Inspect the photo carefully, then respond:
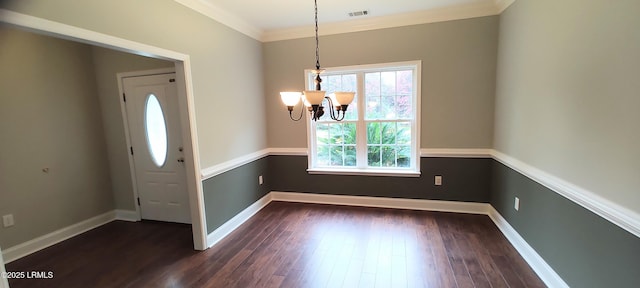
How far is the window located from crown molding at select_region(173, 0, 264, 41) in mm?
936

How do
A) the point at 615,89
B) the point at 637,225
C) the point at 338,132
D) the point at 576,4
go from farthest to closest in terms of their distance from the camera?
the point at 338,132 → the point at 576,4 → the point at 615,89 → the point at 637,225

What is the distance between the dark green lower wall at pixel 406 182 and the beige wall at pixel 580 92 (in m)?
0.74

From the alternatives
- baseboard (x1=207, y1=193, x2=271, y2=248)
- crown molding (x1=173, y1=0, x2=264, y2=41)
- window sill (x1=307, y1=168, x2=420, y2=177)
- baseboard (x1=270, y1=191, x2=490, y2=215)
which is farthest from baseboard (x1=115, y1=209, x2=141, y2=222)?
crown molding (x1=173, y1=0, x2=264, y2=41)

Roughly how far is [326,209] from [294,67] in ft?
6.90

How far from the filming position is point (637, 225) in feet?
4.26

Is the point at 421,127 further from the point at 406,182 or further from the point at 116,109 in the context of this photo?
the point at 116,109

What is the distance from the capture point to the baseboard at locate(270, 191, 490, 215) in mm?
3465

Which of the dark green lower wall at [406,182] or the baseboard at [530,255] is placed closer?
the baseboard at [530,255]

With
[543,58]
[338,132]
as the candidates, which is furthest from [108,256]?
[543,58]

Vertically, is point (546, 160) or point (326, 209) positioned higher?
point (546, 160)

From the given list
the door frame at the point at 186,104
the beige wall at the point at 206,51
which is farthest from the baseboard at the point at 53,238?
the beige wall at the point at 206,51

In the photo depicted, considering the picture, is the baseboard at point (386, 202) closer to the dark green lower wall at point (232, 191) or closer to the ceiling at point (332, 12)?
the dark green lower wall at point (232, 191)

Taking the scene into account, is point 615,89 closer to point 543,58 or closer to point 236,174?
point 543,58

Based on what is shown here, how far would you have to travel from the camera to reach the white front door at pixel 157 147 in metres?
3.24
